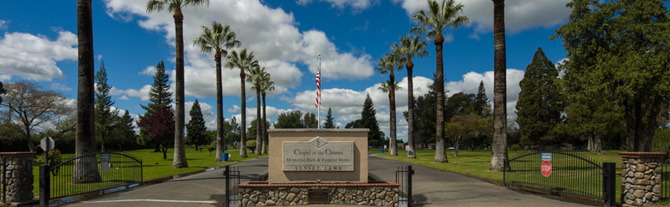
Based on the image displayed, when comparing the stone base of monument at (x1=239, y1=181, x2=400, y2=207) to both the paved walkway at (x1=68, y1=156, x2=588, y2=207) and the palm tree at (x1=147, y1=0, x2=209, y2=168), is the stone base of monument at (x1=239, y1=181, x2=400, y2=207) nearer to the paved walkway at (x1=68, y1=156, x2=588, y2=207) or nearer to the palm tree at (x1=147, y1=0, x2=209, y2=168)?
the paved walkway at (x1=68, y1=156, x2=588, y2=207)

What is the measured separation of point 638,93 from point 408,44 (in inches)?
958

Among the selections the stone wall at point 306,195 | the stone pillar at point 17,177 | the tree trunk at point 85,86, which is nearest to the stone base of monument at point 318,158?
the stone wall at point 306,195

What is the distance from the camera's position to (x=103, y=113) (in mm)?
61750

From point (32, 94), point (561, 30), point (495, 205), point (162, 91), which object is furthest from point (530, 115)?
point (162, 91)

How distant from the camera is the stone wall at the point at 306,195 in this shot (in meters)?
9.77

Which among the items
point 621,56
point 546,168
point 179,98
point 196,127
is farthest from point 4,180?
point 196,127

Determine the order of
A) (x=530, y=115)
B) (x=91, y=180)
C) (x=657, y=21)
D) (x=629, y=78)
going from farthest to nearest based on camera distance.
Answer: (x=530, y=115) → (x=657, y=21) → (x=629, y=78) → (x=91, y=180)

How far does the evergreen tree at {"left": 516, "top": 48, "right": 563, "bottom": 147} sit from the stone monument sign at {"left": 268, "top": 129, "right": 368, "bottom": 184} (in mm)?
49371

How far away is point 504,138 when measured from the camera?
18.7m

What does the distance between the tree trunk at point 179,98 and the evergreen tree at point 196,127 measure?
63.5m

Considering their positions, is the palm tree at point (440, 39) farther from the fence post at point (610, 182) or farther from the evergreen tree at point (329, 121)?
the evergreen tree at point (329, 121)

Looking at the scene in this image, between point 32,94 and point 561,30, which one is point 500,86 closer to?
point 561,30

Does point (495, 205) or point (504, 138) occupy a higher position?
point (504, 138)

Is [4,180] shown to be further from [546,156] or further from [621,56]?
[621,56]
